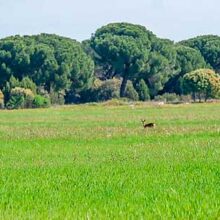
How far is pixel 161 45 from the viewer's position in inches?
3324

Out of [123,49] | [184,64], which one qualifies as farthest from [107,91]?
[184,64]

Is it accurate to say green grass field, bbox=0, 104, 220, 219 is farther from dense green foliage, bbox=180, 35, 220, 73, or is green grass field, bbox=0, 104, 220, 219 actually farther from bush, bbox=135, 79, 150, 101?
dense green foliage, bbox=180, 35, 220, 73

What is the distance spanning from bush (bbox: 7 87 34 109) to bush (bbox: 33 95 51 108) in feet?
1.48

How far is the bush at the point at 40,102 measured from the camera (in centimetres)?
6931

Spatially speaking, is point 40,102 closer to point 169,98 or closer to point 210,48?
point 169,98

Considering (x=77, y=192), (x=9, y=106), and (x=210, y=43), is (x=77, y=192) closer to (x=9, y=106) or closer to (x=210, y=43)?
(x=9, y=106)

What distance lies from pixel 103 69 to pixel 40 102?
20.6 metres

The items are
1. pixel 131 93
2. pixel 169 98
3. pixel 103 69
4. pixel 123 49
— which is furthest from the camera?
pixel 103 69

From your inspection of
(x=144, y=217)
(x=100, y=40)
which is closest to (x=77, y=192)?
(x=144, y=217)

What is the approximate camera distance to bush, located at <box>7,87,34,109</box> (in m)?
68.1

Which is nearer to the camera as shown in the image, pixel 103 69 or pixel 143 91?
pixel 143 91

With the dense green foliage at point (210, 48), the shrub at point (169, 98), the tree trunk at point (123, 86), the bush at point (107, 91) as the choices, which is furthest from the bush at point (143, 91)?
the dense green foliage at point (210, 48)

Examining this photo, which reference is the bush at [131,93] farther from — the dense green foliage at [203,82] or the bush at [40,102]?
the bush at [40,102]

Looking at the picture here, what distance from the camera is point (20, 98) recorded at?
69.2 metres
